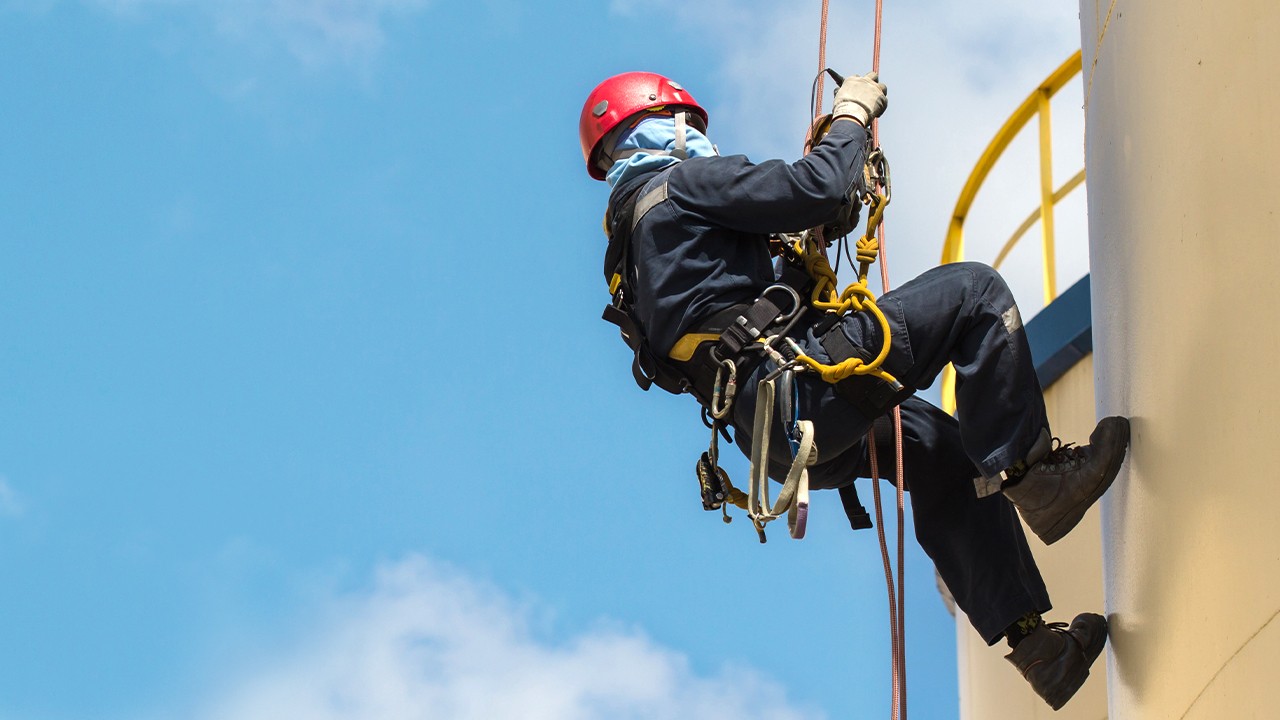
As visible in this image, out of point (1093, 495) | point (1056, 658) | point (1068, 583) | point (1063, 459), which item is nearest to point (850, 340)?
point (1063, 459)

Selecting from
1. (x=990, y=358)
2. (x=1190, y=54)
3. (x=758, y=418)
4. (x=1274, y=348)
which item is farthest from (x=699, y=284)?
(x=1274, y=348)

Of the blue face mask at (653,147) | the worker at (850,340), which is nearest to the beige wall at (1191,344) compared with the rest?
the worker at (850,340)

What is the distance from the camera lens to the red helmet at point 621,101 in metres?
5.08

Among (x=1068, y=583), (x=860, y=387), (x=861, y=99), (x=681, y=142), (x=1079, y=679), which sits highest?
(x=681, y=142)

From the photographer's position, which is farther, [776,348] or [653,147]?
[653,147]

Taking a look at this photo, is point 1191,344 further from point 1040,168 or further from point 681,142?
point 1040,168

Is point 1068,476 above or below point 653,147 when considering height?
below

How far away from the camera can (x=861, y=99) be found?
4730 mm

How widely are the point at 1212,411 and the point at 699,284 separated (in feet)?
5.14

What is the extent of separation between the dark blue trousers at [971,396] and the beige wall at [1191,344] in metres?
0.27

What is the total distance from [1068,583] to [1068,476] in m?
3.00

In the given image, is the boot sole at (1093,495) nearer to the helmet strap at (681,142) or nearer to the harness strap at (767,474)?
the harness strap at (767,474)

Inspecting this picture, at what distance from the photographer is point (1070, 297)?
24.2 feet

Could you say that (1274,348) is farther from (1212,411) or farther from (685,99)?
(685,99)
